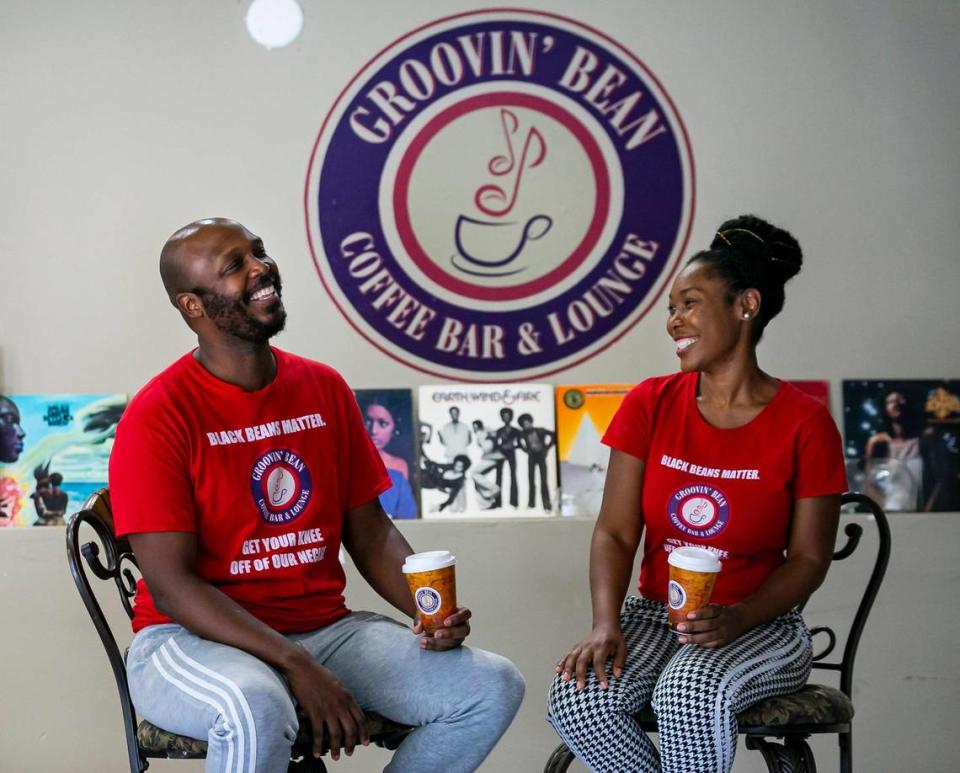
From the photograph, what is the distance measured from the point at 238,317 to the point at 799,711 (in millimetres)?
1322

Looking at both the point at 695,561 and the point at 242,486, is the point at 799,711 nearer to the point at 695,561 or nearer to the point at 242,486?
the point at 695,561

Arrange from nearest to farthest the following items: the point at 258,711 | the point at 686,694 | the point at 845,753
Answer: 1. the point at 258,711
2. the point at 686,694
3. the point at 845,753

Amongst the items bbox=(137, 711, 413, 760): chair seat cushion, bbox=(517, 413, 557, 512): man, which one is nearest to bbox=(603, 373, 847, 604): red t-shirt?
bbox=(137, 711, 413, 760): chair seat cushion

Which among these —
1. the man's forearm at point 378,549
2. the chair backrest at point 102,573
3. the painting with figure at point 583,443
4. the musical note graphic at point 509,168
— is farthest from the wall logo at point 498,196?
the chair backrest at point 102,573

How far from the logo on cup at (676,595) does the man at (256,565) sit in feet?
1.14

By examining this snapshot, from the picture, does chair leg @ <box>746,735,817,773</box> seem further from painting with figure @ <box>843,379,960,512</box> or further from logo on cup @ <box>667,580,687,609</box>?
painting with figure @ <box>843,379,960,512</box>

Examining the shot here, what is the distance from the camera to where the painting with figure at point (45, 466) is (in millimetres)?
3076

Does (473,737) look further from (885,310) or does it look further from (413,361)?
(885,310)

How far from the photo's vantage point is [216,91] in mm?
3072

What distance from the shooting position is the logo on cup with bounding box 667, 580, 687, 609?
1.97 meters

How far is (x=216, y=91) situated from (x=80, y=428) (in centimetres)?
102

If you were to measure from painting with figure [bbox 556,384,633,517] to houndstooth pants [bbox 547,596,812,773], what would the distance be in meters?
0.87

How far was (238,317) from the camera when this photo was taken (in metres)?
2.18

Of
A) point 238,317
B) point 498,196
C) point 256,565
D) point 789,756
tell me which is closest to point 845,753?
point 789,756
